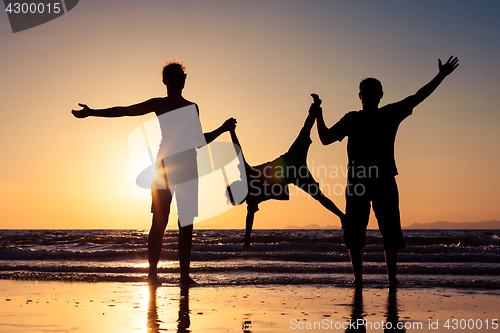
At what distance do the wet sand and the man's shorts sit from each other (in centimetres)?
57

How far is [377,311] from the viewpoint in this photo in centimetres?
356

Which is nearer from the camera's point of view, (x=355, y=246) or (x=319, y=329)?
(x=319, y=329)

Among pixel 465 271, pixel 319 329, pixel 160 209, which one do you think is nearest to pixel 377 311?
pixel 319 329

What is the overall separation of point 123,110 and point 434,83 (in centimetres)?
311

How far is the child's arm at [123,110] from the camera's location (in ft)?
14.0

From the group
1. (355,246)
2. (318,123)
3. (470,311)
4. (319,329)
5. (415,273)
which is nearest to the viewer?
(319,329)

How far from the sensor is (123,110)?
4.47 metres

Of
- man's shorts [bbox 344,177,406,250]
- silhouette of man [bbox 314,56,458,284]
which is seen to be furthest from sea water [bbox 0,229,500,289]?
silhouette of man [bbox 314,56,458,284]

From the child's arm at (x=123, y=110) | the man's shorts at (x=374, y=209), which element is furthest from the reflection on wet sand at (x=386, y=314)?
the child's arm at (x=123, y=110)

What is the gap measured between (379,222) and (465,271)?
158 inches

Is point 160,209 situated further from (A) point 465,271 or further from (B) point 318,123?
(A) point 465,271

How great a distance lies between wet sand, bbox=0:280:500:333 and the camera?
123 inches

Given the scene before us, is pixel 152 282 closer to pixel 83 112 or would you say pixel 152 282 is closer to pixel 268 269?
pixel 83 112

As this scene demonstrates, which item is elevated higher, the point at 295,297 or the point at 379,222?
the point at 379,222
